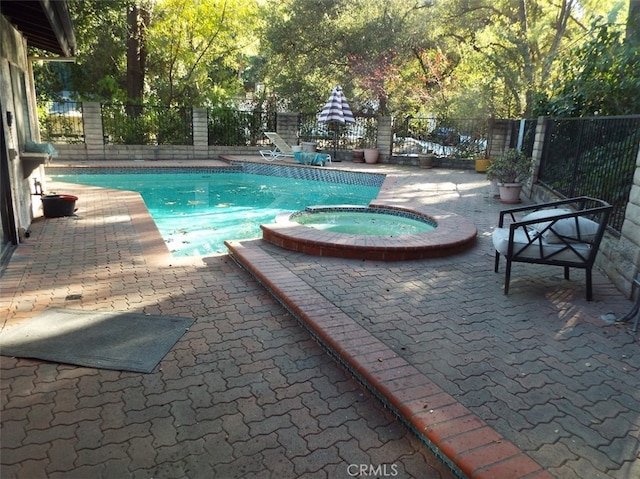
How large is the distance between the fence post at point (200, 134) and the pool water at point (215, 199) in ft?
8.70

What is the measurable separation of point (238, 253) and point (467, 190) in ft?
22.8

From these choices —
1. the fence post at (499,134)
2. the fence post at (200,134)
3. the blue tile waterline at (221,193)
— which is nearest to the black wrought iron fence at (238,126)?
the fence post at (200,134)

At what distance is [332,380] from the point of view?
2736 mm

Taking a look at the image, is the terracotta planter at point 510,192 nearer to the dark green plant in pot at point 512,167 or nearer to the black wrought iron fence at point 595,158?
the dark green plant in pot at point 512,167

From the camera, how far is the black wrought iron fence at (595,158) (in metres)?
4.95

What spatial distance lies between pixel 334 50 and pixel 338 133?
3.77m

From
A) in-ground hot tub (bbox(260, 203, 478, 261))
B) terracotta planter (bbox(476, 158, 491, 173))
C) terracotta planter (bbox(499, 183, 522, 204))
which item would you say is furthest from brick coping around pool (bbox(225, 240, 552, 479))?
terracotta planter (bbox(476, 158, 491, 173))

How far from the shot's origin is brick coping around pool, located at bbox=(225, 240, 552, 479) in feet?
6.50

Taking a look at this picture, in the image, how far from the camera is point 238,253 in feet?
16.0

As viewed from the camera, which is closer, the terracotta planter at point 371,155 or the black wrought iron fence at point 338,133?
the terracotta planter at point 371,155

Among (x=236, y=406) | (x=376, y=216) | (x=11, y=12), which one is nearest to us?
(x=236, y=406)

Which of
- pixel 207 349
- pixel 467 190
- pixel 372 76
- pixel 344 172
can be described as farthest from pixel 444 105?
pixel 207 349

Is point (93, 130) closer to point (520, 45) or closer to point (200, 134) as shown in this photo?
point (200, 134)

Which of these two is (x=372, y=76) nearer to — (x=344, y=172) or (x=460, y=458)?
(x=344, y=172)
